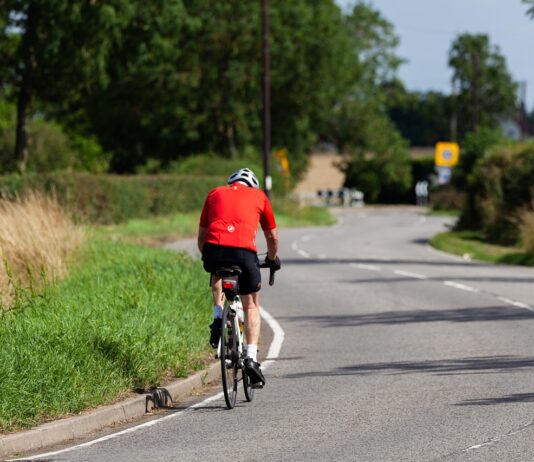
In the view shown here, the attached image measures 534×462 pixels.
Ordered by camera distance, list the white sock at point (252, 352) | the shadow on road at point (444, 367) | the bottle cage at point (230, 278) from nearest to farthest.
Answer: the bottle cage at point (230, 278) → the white sock at point (252, 352) → the shadow on road at point (444, 367)

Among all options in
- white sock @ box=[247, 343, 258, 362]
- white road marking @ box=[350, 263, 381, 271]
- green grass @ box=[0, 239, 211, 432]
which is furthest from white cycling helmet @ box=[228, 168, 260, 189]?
white road marking @ box=[350, 263, 381, 271]

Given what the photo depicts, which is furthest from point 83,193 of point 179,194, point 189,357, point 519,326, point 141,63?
point 189,357

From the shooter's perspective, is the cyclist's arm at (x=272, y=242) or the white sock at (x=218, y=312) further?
the cyclist's arm at (x=272, y=242)

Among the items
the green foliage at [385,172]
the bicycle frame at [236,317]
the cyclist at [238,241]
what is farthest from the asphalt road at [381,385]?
the green foliage at [385,172]

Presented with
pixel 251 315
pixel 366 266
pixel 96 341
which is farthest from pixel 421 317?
pixel 366 266

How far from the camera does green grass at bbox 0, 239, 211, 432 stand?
395 inches

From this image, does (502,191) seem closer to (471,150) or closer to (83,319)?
(471,150)

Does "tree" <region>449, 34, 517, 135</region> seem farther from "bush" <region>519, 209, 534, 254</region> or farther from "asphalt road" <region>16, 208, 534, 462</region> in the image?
"asphalt road" <region>16, 208, 534, 462</region>

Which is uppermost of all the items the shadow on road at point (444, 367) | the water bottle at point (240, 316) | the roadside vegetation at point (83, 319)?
the water bottle at point (240, 316)

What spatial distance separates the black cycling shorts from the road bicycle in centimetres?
7

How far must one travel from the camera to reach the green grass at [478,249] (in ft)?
105

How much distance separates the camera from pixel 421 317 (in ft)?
58.7

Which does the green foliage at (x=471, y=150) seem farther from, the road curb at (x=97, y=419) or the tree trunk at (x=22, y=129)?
the road curb at (x=97, y=419)

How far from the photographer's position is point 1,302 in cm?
1441
